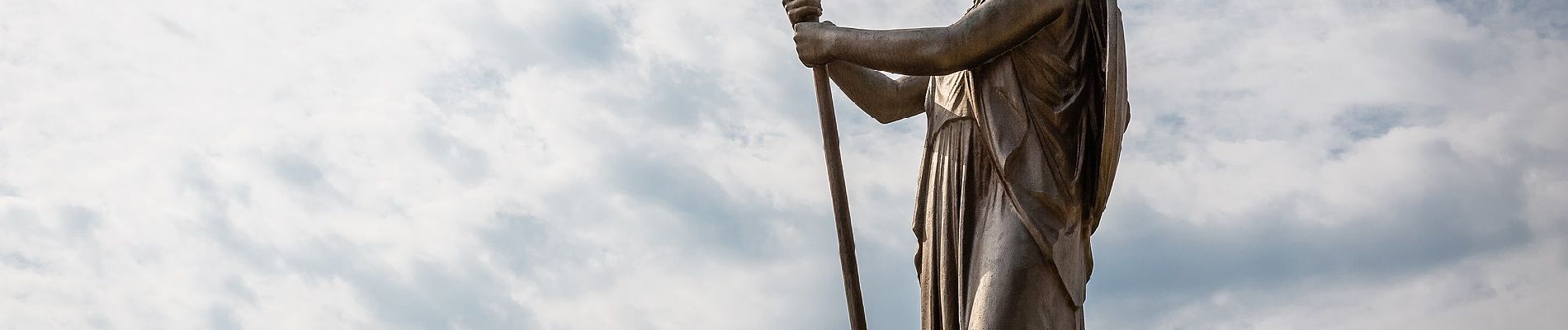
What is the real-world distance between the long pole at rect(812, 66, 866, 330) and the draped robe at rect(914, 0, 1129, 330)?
1.07 feet

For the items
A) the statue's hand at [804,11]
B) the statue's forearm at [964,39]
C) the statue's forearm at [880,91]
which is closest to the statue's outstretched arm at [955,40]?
the statue's forearm at [964,39]

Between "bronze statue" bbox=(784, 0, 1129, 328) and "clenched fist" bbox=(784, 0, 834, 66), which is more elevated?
"clenched fist" bbox=(784, 0, 834, 66)

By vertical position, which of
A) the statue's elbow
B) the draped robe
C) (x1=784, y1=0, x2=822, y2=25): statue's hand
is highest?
(x1=784, y1=0, x2=822, y2=25): statue's hand

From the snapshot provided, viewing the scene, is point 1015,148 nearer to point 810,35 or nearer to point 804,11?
point 810,35

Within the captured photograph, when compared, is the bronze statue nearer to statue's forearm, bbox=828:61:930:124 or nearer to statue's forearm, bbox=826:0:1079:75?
statue's forearm, bbox=826:0:1079:75

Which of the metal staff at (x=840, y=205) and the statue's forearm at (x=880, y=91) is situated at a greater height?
the statue's forearm at (x=880, y=91)

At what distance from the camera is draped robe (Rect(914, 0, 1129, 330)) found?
683 centimetres

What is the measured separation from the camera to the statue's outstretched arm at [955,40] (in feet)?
23.1

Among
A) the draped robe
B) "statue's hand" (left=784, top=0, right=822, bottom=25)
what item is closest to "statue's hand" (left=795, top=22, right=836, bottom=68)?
"statue's hand" (left=784, top=0, right=822, bottom=25)

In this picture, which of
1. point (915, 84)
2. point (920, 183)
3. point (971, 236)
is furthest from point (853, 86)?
point (971, 236)

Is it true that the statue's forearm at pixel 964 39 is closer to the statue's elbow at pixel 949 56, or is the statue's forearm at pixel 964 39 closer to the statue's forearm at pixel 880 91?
the statue's elbow at pixel 949 56

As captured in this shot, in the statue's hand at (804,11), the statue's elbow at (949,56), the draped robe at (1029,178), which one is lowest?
the draped robe at (1029,178)

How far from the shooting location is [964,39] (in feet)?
23.2

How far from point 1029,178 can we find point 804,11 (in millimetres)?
1401
